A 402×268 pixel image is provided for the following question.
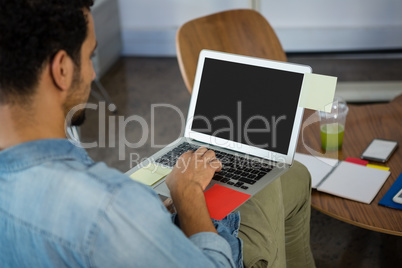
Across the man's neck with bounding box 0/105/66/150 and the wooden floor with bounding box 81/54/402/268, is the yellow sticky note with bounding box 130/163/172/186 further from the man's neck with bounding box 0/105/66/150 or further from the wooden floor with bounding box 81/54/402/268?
the wooden floor with bounding box 81/54/402/268

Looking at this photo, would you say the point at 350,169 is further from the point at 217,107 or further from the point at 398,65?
the point at 398,65

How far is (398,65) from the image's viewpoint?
11.8ft

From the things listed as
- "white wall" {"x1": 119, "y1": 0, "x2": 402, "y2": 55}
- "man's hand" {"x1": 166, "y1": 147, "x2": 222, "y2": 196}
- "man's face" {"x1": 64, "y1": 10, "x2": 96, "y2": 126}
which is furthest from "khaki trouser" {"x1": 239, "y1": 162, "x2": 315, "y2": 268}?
"white wall" {"x1": 119, "y1": 0, "x2": 402, "y2": 55}

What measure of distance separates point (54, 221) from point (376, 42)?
3.40 metres

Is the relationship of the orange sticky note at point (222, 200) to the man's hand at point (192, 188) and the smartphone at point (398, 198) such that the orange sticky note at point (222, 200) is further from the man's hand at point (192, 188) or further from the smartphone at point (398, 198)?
the smartphone at point (398, 198)

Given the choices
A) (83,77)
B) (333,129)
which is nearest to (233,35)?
(333,129)

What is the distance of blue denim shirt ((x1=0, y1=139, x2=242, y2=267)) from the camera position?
807 mm

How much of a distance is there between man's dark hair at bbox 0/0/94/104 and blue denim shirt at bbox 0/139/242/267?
0.32ft

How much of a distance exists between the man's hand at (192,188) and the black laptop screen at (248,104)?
21 cm

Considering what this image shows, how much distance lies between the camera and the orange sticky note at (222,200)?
1215 millimetres

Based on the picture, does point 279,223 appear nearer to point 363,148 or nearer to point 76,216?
point 363,148

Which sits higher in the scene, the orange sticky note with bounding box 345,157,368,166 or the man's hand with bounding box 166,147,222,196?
the man's hand with bounding box 166,147,222,196

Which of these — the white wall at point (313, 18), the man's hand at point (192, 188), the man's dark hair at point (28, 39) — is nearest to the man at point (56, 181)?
the man's dark hair at point (28, 39)

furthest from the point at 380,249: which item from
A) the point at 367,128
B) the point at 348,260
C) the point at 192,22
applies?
the point at 192,22
